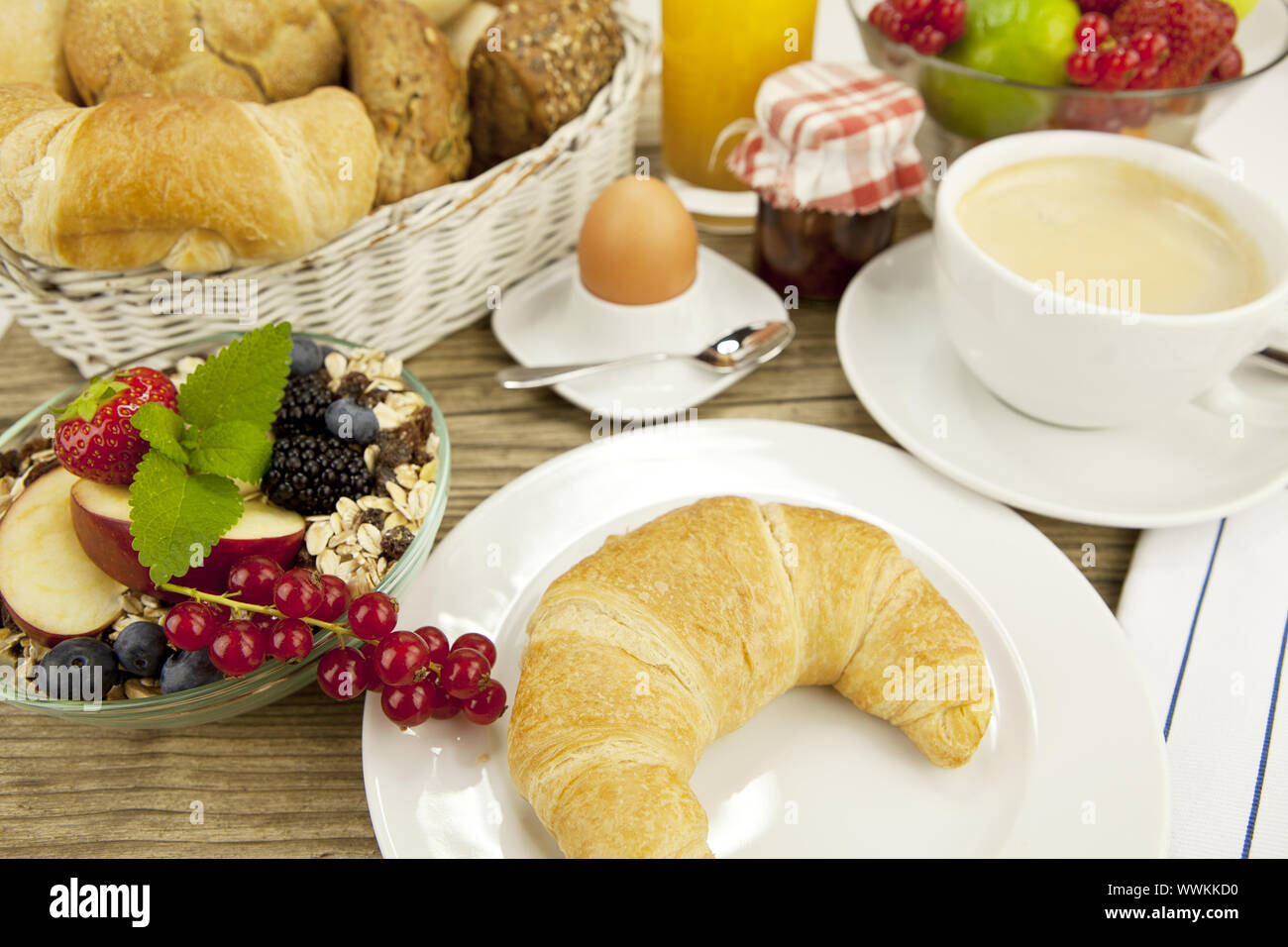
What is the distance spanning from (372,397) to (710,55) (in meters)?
0.85

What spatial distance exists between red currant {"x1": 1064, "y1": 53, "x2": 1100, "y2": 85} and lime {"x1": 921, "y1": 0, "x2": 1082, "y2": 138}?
0.04 m

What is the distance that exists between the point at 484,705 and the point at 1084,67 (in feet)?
3.75

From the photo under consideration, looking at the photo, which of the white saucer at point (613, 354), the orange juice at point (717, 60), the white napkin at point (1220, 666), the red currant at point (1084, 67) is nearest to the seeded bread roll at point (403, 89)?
the white saucer at point (613, 354)

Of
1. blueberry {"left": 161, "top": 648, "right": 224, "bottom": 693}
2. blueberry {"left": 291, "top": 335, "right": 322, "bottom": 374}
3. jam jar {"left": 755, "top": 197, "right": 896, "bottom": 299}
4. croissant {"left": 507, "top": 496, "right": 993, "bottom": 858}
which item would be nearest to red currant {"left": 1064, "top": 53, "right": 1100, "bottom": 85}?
jam jar {"left": 755, "top": 197, "right": 896, "bottom": 299}

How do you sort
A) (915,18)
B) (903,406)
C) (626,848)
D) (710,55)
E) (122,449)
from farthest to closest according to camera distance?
(710,55), (915,18), (903,406), (122,449), (626,848)

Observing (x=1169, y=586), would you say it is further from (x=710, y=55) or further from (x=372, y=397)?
(x=710, y=55)

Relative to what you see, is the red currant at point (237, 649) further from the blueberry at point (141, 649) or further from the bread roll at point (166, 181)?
the bread roll at point (166, 181)

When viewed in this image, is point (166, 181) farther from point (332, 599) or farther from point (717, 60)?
point (717, 60)

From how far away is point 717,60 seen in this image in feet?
4.88

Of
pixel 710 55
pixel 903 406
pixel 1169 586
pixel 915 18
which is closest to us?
pixel 1169 586

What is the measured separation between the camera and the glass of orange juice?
4.76 feet

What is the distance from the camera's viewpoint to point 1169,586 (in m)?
1.01
